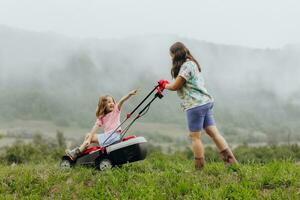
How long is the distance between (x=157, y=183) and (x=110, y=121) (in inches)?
91.5

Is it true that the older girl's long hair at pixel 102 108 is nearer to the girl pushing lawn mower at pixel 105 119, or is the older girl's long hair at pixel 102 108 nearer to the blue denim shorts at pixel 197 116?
the girl pushing lawn mower at pixel 105 119

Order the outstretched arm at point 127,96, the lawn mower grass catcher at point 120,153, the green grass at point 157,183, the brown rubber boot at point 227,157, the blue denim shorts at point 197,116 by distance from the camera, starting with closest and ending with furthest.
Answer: the green grass at point 157,183
the blue denim shorts at point 197,116
the brown rubber boot at point 227,157
the lawn mower grass catcher at point 120,153
the outstretched arm at point 127,96

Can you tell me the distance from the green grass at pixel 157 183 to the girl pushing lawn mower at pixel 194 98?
391 millimetres

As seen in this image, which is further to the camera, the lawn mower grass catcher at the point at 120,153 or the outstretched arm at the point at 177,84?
the lawn mower grass catcher at the point at 120,153

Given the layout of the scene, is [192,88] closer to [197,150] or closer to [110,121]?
[197,150]

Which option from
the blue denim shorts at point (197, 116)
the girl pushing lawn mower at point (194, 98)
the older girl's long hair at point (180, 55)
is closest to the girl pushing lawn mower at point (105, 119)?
the girl pushing lawn mower at point (194, 98)

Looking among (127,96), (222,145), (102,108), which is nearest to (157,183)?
(222,145)

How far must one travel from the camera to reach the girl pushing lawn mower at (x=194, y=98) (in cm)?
809

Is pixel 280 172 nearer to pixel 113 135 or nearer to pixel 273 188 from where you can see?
pixel 273 188

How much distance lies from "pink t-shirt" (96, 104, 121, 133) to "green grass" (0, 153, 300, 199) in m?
1.10

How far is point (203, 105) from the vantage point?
8.08 meters

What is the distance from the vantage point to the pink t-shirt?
29.8 ft

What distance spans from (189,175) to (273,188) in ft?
4.39

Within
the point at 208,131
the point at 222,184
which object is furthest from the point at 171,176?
the point at 208,131
